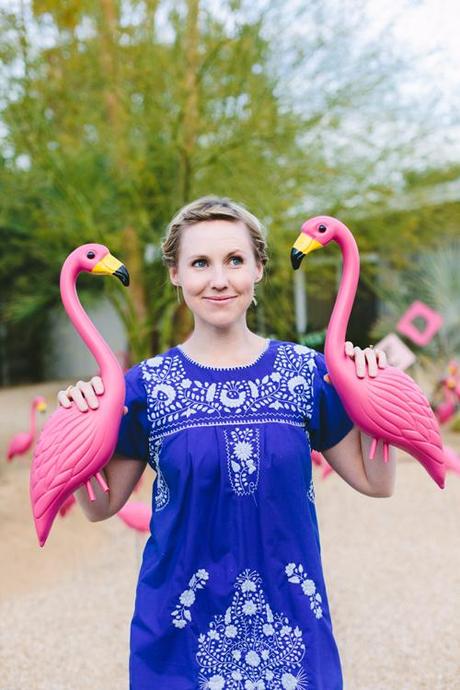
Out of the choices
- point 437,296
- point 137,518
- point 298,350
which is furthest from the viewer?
point 437,296

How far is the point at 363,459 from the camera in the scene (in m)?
1.65

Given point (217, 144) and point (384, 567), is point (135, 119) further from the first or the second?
point (384, 567)

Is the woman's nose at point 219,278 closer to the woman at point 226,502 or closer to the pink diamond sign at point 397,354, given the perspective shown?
the woman at point 226,502

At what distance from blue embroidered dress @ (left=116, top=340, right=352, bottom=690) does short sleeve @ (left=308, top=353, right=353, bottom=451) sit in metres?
0.10

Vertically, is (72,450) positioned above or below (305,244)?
below

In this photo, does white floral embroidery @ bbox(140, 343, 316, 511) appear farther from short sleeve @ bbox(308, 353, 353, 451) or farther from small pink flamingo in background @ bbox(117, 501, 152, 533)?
small pink flamingo in background @ bbox(117, 501, 152, 533)

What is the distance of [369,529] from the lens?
192 inches

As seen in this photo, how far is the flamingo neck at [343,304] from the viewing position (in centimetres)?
156

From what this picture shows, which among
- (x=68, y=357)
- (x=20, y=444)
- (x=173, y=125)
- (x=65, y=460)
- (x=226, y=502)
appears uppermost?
(x=173, y=125)

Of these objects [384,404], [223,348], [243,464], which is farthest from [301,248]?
[243,464]

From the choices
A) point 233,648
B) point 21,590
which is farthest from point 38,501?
point 21,590

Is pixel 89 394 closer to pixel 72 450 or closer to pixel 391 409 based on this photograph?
pixel 72 450

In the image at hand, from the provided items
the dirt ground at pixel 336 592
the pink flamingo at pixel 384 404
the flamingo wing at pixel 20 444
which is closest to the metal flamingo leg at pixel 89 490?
the pink flamingo at pixel 384 404

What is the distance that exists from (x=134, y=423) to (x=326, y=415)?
0.43m
